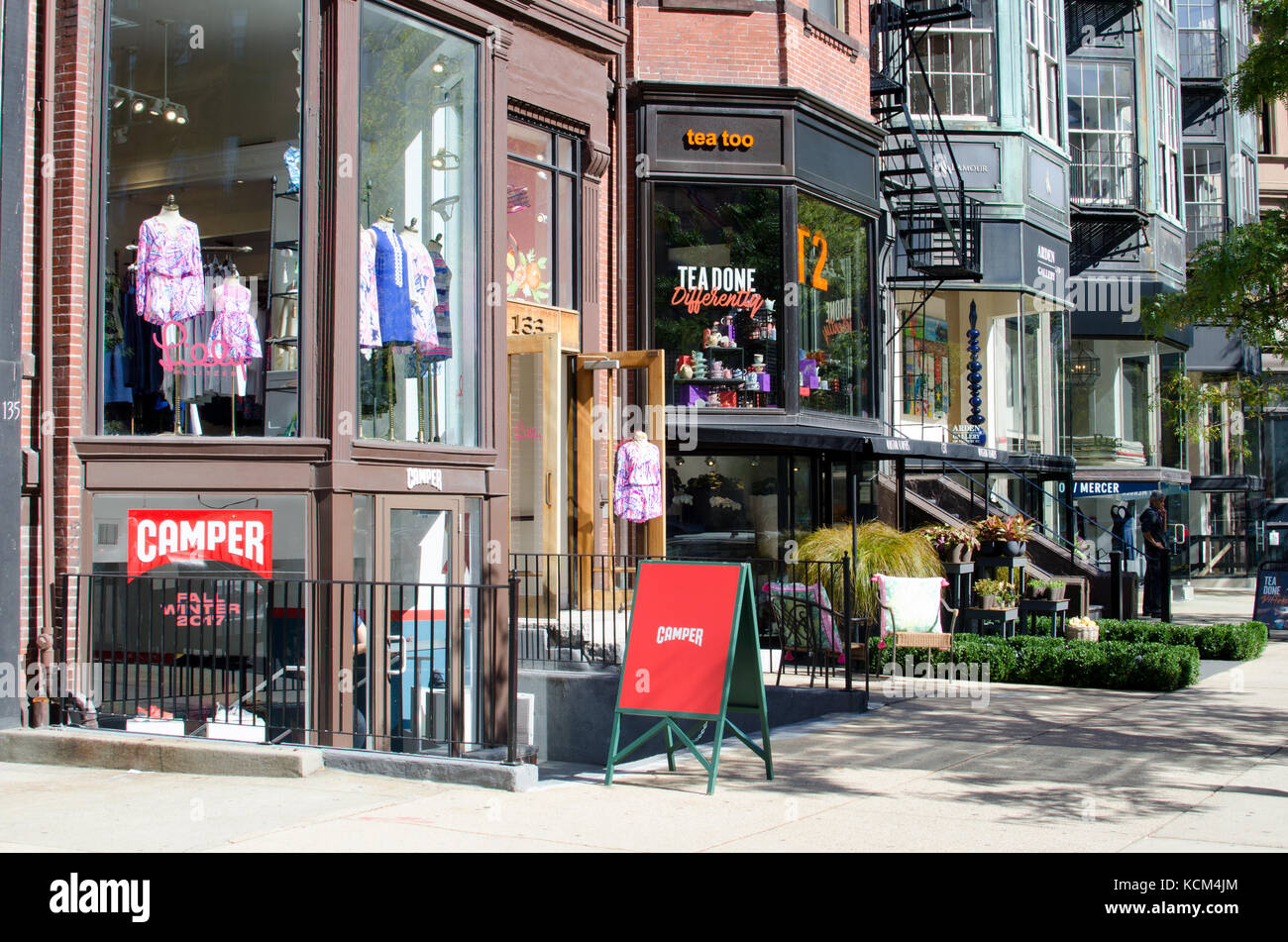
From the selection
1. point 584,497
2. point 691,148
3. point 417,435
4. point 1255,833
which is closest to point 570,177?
point 691,148

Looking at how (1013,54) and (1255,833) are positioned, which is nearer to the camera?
(1255,833)

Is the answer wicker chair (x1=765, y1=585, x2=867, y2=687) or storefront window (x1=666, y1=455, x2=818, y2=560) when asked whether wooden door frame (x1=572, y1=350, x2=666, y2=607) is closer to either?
storefront window (x1=666, y1=455, x2=818, y2=560)

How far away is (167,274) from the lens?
10.2 m

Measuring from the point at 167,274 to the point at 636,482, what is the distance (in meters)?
5.90

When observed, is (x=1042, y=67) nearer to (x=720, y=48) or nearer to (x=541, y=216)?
(x=720, y=48)

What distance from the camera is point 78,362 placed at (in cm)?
984

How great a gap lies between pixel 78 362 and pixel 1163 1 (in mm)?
27420

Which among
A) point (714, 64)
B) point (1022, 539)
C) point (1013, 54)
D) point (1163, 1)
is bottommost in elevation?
point (1022, 539)

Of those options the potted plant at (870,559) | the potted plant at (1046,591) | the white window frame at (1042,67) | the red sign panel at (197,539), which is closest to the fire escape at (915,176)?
the white window frame at (1042,67)

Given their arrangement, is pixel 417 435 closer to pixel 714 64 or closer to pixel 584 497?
pixel 584 497

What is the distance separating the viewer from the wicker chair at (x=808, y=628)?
42.0 feet

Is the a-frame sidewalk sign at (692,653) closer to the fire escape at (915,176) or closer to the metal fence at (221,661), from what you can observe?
the metal fence at (221,661)

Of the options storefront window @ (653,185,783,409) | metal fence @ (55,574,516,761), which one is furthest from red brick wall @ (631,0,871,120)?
metal fence @ (55,574,516,761)

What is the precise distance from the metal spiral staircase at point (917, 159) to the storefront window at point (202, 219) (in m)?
10.9
